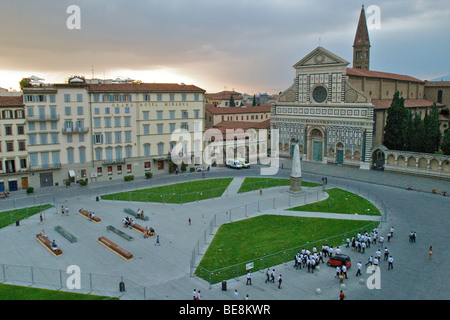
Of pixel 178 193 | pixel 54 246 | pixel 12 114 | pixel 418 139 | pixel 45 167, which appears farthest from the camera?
pixel 418 139

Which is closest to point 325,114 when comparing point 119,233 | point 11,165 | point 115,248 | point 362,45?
point 362,45

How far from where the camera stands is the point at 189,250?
97.3ft

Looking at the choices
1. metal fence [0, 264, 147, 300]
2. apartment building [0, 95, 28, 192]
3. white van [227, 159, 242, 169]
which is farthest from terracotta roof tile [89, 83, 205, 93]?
metal fence [0, 264, 147, 300]

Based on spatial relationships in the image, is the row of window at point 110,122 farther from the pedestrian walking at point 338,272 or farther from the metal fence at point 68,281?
the pedestrian walking at point 338,272

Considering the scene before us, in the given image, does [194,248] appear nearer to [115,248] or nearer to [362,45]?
[115,248]

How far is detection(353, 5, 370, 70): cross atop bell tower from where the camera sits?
294 feet

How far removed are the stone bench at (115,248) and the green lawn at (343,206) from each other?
18.9 m

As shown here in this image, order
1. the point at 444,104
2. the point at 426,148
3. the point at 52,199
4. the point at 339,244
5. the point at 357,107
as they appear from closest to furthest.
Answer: the point at 339,244 → the point at 52,199 → the point at 426,148 → the point at 357,107 → the point at 444,104

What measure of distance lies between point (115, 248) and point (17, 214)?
16387 mm

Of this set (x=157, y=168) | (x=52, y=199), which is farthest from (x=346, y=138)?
(x=52, y=199)

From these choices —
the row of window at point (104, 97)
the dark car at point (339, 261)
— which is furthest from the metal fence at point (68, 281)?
the row of window at point (104, 97)

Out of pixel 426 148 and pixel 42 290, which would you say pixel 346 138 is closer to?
pixel 426 148

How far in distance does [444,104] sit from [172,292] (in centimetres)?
8610

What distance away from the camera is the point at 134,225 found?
3491 cm
